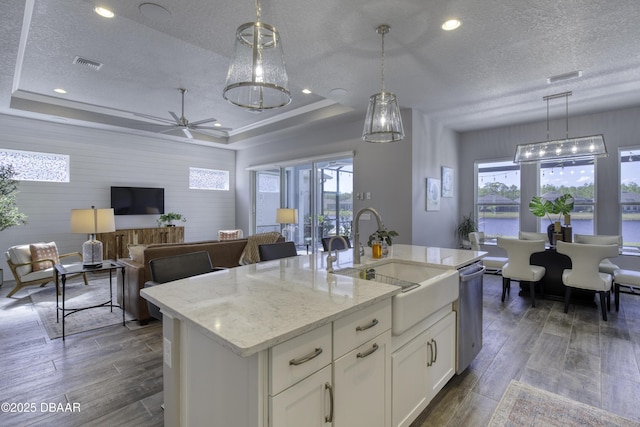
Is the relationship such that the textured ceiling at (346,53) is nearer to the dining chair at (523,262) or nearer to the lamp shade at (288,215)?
the lamp shade at (288,215)

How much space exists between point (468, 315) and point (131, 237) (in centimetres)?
660

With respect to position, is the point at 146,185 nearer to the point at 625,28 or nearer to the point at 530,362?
the point at 530,362

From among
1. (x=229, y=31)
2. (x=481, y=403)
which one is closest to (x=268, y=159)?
(x=229, y=31)

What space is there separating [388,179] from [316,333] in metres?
4.42

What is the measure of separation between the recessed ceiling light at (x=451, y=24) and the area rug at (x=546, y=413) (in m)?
2.99

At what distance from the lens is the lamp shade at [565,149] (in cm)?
398

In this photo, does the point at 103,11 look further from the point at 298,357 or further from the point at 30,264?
the point at 30,264

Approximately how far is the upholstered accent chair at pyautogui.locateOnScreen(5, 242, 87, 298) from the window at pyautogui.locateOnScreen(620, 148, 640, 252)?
8.97 m

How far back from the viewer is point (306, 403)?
1129mm

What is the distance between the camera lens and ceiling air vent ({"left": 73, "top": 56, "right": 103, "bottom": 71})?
3.74 metres

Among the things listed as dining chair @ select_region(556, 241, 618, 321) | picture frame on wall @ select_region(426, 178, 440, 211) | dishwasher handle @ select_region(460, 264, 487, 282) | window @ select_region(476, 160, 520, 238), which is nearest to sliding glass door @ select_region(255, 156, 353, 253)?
picture frame on wall @ select_region(426, 178, 440, 211)

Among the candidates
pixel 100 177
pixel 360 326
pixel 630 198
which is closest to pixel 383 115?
pixel 360 326

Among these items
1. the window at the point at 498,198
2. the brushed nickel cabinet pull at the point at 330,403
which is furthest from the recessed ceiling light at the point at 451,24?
the window at the point at 498,198

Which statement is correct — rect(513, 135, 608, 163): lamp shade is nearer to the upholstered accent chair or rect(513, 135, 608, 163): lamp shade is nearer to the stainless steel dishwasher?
the stainless steel dishwasher
